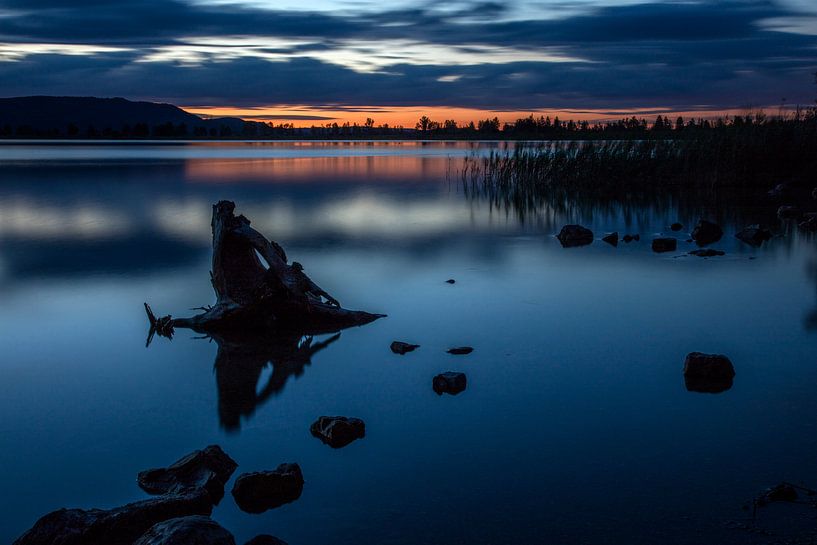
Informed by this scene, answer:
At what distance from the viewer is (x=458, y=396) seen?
222 inches

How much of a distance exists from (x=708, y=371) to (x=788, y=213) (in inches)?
490

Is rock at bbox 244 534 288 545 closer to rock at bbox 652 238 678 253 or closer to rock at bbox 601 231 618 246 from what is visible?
rock at bbox 652 238 678 253

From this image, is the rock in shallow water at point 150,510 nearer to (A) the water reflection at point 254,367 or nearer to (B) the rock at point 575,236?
(A) the water reflection at point 254,367

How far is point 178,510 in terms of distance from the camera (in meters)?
3.85

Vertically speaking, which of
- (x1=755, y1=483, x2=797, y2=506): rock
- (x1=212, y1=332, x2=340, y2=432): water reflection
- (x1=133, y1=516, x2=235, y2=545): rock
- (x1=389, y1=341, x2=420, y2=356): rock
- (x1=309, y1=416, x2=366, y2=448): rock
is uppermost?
(x1=133, y1=516, x2=235, y2=545): rock

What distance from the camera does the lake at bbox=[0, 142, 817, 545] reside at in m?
3.99

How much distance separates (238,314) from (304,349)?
103 cm

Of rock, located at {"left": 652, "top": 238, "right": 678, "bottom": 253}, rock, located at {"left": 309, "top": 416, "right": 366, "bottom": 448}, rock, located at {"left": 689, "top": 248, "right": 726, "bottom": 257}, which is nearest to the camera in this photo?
rock, located at {"left": 309, "top": 416, "right": 366, "bottom": 448}

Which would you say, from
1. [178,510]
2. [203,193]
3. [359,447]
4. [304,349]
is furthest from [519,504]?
[203,193]

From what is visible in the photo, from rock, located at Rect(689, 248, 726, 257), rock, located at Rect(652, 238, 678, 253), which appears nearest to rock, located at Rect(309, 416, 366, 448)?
rock, located at Rect(689, 248, 726, 257)

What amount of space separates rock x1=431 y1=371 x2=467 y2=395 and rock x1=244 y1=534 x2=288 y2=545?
2348 millimetres

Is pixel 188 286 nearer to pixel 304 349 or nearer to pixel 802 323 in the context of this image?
pixel 304 349

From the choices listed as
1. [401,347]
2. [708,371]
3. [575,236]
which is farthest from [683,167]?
[401,347]

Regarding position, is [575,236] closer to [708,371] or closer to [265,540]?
[708,371]
